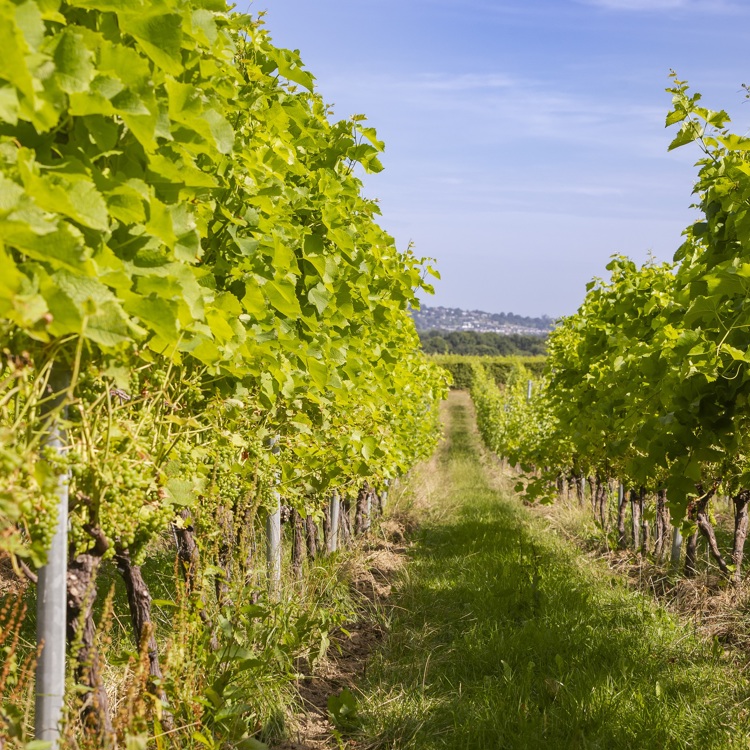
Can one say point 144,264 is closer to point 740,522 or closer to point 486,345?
point 740,522

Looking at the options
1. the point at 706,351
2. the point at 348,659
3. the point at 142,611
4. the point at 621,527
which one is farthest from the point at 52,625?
the point at 621,527

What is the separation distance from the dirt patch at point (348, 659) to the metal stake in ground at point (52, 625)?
77.2 inches

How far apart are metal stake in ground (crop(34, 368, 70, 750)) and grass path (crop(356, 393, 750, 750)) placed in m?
2.15

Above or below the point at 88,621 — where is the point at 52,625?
above

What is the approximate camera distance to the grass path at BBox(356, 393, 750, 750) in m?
3.57

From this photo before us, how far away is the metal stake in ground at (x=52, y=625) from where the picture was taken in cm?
168

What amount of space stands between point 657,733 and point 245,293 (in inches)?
112

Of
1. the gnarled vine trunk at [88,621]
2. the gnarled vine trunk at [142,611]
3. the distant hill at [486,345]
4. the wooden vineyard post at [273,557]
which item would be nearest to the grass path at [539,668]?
the wooden vineyard post at [273,557]

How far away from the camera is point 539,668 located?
4445 millimetres

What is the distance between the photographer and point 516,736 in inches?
137

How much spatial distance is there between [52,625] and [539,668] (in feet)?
11.4

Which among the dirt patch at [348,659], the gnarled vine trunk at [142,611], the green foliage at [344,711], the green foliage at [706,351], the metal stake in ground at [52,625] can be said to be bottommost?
the dirt patch at [348,659]

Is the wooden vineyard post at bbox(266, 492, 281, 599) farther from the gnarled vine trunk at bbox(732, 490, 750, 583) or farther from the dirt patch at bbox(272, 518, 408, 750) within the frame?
the gnarled vine trunk at bbox(732, 490, 750, 583)

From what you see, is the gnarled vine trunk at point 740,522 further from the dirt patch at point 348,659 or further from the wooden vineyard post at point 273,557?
the wooden vineyard post at point 273,557
